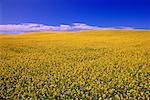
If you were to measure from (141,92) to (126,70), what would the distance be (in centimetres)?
492

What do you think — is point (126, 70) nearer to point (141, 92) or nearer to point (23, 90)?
point (141, 92)

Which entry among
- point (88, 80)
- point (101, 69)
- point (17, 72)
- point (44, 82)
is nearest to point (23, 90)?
point (44, 82)

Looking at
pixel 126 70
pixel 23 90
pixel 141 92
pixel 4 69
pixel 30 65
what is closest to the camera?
pixel 141 92

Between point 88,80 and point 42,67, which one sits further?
point 42,67

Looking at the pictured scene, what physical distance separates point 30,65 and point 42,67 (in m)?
0.87

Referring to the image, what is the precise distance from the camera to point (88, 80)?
1269cm

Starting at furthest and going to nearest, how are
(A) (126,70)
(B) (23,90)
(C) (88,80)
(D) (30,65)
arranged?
(D) (30,65) → (A) (126,70) → (C) (88,80) → (B) (23,90)

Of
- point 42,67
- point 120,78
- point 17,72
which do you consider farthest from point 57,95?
point 42,67

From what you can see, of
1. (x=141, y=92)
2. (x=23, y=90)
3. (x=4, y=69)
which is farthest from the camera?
(x=4, y=69)

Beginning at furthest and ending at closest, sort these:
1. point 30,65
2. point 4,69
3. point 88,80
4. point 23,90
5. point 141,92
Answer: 1. point 30,65
2. point 4,69
3. point 88,80
4. point 23,90
5. point 141,92

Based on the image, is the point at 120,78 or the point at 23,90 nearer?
the point at 23,90

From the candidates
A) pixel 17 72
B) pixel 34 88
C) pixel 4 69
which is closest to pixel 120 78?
pixel 34 88

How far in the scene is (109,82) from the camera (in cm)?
1216

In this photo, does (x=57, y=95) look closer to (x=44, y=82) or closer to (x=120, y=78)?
(x=44, y=82)
